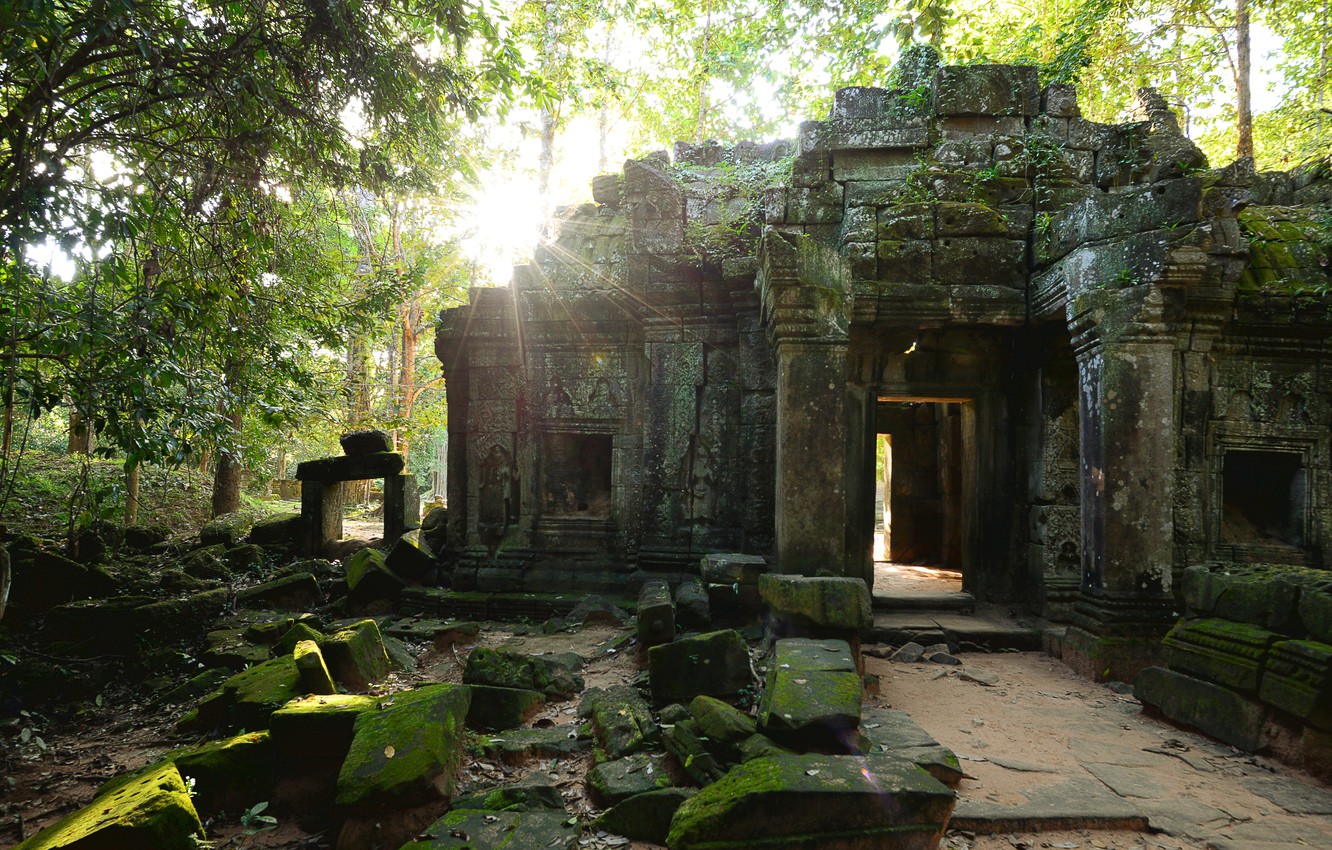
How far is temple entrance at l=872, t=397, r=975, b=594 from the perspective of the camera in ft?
31.3

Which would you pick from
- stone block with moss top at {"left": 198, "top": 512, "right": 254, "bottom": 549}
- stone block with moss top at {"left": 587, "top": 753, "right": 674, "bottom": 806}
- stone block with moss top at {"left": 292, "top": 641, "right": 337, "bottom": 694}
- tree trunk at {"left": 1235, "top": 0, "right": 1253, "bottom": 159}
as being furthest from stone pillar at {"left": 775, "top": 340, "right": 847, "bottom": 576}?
tree trunk at {"left": 1235, "top": 0, "right": 1253, "bottom": 159}

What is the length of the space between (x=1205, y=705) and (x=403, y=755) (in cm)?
437

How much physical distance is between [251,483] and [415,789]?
47.5 ft

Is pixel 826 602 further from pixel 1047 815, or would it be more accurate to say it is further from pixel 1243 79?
pixel 1243 79

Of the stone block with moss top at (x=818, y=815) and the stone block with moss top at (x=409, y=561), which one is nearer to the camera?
the stone block with moss top at (x=818, y=815)

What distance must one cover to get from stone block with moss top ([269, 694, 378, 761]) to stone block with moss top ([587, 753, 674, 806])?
1263mm

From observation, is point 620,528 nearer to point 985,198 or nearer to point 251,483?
point 985,198

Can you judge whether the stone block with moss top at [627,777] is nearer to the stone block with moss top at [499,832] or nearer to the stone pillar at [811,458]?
the stone block with moss top at [499,832]

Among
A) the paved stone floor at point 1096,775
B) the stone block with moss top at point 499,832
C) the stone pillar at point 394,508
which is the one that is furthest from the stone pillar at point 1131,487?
the stone pillar at point 394,508

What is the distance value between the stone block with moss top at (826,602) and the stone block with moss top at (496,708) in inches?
71.2

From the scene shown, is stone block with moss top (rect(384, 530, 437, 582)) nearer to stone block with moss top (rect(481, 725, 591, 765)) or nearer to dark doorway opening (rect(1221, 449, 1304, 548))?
stone block with moss top (rect(481, 725, 591, 765))

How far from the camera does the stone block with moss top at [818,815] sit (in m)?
2.24

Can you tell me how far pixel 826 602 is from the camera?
4.03m

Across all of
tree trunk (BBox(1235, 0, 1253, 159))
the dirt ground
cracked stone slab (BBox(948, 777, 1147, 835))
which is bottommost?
the dirt ground
